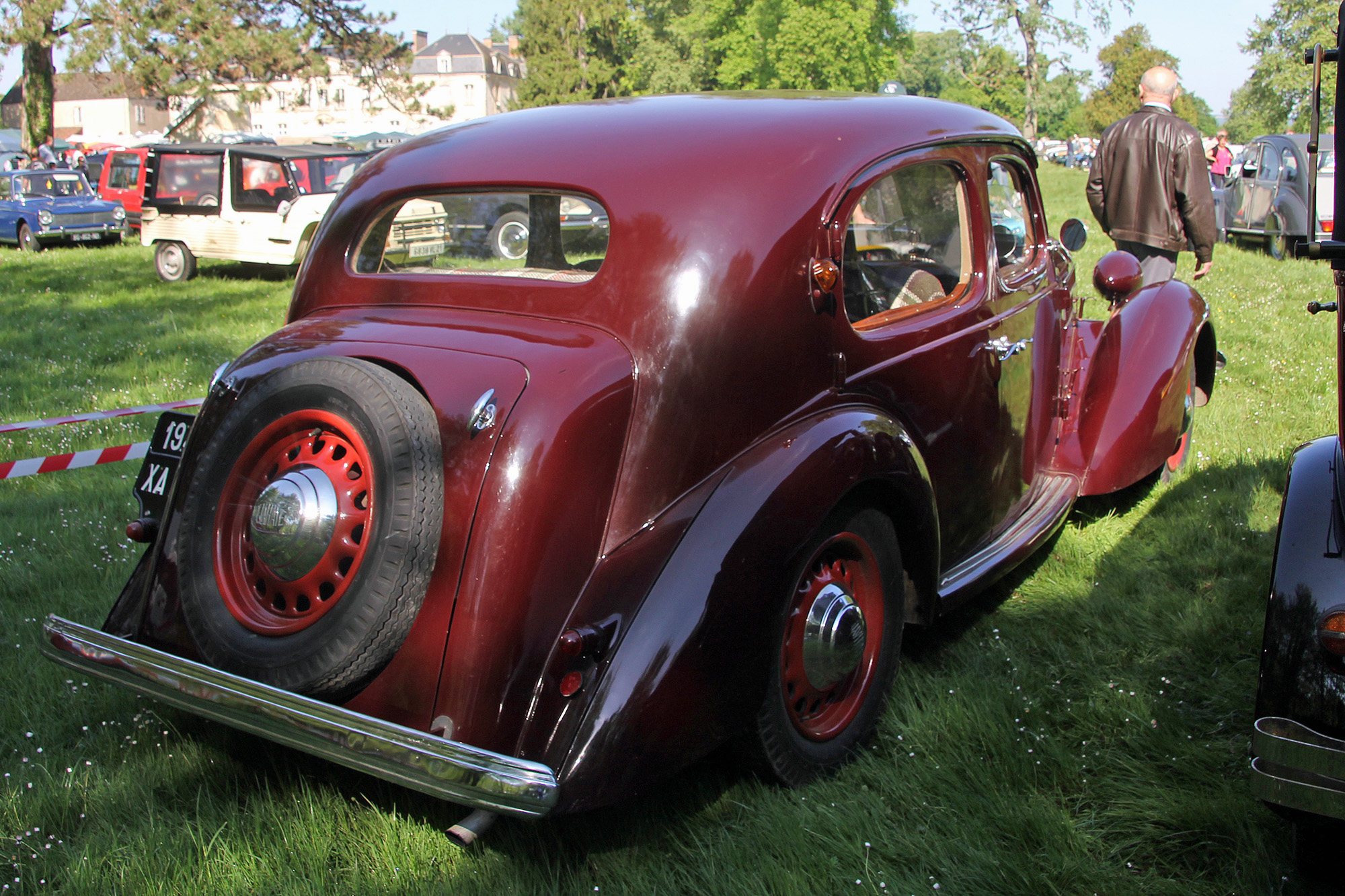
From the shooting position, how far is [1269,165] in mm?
13883

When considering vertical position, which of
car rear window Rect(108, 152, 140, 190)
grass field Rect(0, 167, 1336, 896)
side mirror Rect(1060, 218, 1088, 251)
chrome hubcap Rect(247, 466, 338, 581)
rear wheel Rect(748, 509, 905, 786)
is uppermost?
car rear window Rect(108, 152, 140, 190)

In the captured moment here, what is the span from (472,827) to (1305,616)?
5.82 ft

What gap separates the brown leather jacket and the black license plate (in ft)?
17.9

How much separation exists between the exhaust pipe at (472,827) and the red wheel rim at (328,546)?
1.82 ft

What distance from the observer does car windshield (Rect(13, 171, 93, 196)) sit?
19.8 metres

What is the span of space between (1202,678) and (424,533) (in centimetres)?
236

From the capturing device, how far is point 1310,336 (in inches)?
304

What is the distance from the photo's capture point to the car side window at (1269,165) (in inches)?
538

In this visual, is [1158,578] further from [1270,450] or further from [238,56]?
[238,56]

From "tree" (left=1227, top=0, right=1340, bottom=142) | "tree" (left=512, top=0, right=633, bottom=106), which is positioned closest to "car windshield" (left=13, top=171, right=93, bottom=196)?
"tree" (left=1227, top=0, right=1340, bottom=142)

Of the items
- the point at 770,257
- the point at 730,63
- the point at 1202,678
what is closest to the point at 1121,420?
the point at 1202,678

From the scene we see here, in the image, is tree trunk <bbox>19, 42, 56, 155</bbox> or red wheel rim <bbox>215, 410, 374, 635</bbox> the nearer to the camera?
red wheel rim <bbox>215, 410, 374, 635</bbox>

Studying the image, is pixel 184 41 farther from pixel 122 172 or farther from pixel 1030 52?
pixel 1030 52

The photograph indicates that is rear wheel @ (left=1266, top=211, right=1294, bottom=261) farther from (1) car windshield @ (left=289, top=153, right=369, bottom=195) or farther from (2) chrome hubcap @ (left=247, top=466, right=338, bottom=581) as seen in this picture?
(2) chrome hubcap @ (left=247, top=466, right=338, bottom=581)
